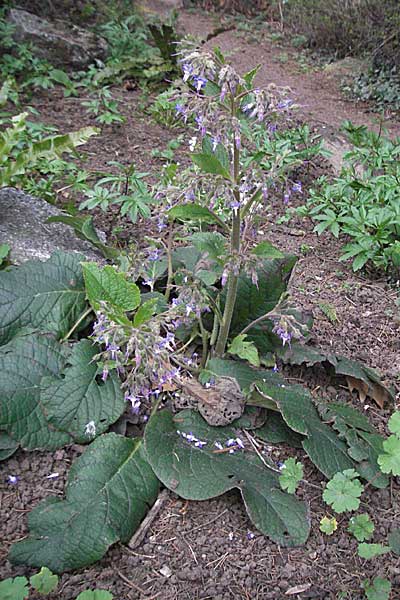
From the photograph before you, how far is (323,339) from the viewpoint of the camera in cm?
313

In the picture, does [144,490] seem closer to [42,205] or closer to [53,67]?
[42,205]

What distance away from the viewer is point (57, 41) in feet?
20.4

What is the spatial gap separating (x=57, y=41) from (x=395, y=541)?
5.62 meters

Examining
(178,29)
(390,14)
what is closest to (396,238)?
(390,14)

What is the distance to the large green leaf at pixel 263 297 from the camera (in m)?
2.81

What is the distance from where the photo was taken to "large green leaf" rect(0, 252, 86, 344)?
8.75 feet

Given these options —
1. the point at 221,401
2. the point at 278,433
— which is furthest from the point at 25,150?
the point at 278,433

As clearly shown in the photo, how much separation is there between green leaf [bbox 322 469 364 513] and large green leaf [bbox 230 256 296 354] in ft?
2.41

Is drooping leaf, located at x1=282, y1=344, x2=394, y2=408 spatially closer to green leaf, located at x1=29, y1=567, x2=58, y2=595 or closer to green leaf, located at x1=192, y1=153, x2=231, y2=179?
green leaf, located at x1=192, y1=153, x2=231, y2=179

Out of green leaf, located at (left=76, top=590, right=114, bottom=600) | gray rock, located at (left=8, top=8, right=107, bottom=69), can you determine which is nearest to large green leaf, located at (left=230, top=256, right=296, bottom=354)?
green leaf, located at (left=76, top=590, right=114, bottom=600)

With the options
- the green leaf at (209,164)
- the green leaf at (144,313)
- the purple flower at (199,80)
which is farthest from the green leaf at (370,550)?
the purple flower at (199,80)

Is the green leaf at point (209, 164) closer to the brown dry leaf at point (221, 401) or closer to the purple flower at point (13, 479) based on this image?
the brown dry leaf at point (221, 401)

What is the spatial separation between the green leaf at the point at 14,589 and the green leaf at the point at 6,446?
563 mm

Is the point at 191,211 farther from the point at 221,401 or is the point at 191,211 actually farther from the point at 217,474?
the point at 217,474
